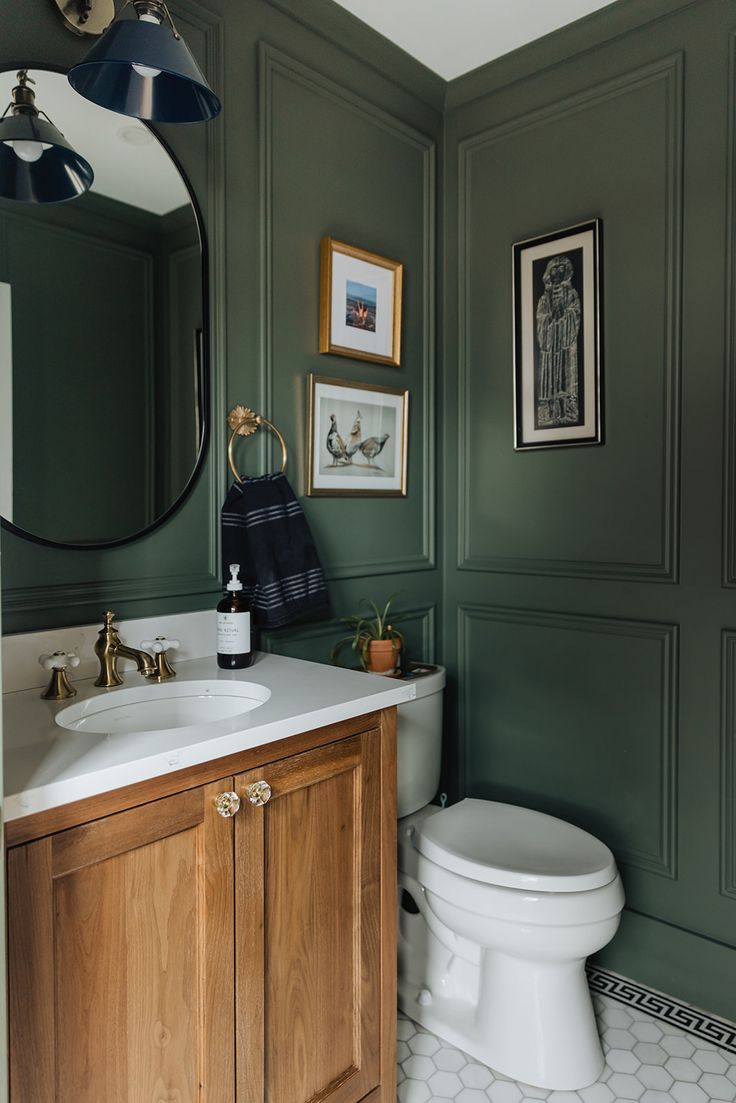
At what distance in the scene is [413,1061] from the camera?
5.69 ft

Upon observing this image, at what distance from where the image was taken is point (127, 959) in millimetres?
1040

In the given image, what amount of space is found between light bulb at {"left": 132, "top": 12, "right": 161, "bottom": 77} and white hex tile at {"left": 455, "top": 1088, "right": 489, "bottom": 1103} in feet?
6.63

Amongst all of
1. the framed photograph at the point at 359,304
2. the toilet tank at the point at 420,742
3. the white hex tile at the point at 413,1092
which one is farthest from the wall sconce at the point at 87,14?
the white hex tile at the point at 413,1092

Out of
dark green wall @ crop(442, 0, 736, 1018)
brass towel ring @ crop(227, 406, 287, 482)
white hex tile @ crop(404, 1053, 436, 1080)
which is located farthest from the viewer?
dark green wall @ crop(442, 0, 736, 1018)

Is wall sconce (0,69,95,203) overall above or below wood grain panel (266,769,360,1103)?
above

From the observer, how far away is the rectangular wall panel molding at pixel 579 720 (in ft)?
6.59

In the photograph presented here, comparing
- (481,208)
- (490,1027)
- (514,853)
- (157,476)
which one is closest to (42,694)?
(157,476)

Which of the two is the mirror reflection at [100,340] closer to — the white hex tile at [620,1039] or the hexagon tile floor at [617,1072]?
the hexagon tile floor at [617,1072]

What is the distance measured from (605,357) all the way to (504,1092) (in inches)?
70.5

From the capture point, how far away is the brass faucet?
4.78 feet

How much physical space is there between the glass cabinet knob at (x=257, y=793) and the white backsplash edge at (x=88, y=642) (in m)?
0.50

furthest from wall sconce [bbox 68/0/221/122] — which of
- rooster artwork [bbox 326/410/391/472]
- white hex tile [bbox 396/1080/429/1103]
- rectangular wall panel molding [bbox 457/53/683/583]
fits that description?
white hex tile [bbox 396/1080/429/1103]

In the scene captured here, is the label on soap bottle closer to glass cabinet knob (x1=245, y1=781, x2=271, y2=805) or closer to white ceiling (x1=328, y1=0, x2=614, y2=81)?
glass cabinet knob (x1=245, y1=781, x2=271, y2=805)

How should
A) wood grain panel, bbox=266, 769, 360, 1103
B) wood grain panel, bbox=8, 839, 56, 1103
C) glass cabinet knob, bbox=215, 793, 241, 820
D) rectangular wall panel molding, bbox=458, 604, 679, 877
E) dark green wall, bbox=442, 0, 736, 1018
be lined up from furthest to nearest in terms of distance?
rectangular wall panel molding, bbox=458, 604, 679, 877 → dark green wall, bbox=442, 0, 736, 1018 → wood grain panel, bbox=266, 769, 360, 1103 → glass cabinet knob, bbox=215, 793, 241, 820 → wood grain panel, bbox=8, 839, 56, 1103
